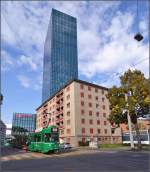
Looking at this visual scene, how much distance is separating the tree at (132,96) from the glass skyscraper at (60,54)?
3721 inches

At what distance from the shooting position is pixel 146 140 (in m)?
72.2

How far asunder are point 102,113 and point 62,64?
64641 millimetres

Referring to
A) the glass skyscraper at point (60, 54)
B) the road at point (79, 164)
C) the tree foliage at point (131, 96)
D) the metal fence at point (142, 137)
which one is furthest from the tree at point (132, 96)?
the glass skyscraper at point (60, 54)

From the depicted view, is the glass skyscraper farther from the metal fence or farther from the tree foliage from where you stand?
the tree foliage

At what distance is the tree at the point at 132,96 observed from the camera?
37.2m

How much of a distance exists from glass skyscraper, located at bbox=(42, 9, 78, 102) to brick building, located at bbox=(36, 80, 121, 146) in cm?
5132

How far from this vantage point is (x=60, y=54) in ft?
457

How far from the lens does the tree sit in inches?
1465

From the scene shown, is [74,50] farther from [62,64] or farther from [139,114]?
[139,114]

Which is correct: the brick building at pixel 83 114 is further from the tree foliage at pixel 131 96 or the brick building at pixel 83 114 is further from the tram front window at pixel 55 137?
the tram front window at pixel 55 137

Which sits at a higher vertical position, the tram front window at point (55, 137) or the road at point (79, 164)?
the tram front window at point (55, 137)

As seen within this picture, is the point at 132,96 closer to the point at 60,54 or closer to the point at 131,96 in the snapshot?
the point at 131,96

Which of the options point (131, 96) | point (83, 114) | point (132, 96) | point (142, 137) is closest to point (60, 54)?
point (83, 114)

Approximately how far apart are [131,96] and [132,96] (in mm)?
158
